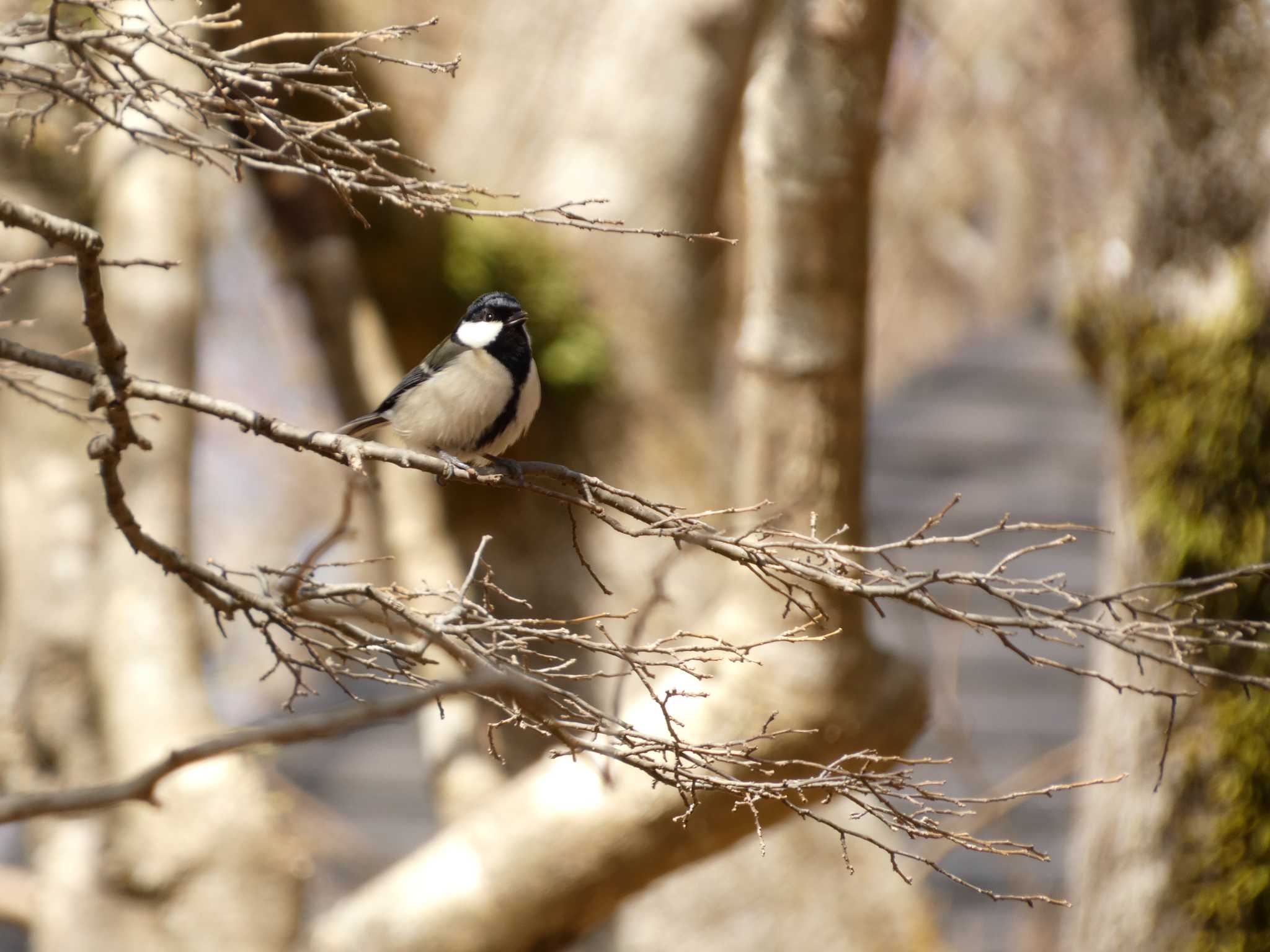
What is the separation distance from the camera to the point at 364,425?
79.2 inches

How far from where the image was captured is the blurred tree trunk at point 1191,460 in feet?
9.73

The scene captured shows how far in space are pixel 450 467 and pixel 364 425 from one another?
0.58 metres

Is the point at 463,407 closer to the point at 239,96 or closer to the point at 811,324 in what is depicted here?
the point at 239,96

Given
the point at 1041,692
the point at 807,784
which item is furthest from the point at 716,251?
the point at 1041,692

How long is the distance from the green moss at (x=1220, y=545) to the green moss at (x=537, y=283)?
1629mm

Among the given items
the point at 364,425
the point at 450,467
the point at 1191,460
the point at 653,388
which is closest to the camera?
the point at 450,467

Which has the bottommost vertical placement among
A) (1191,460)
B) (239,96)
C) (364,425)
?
(1191,460)

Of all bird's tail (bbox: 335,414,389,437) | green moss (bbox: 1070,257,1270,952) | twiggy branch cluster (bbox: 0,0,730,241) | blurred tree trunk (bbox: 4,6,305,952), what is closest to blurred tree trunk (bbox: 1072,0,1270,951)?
green moss (bbox: 1070,257,1270,952)

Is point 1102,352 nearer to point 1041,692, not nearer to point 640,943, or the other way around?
point 640,943

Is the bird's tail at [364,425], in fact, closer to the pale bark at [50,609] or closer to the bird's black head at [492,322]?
the bird's black head at [492,322]

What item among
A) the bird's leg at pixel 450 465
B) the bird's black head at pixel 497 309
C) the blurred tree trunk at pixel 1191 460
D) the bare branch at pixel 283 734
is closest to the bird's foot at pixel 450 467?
the bird's leg at pixel 450 465

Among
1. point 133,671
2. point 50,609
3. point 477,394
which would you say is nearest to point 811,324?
point 477,394

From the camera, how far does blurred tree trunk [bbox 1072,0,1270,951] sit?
297cm

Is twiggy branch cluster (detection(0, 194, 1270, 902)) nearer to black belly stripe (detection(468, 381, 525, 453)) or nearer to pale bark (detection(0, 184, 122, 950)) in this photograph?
black belly stripe (detection(468, 381, 525, 453))
